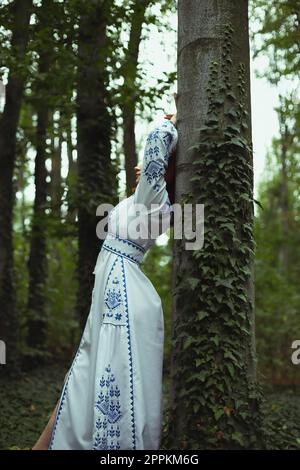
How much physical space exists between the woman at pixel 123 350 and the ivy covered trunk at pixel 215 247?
17cm

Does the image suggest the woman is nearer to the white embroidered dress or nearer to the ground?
the white embroidered dress

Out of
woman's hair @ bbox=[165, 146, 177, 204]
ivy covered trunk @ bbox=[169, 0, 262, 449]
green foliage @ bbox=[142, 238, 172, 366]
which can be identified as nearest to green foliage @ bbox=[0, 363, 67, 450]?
ivy covered trunk @ bbox=[169, 0, 262, 449]

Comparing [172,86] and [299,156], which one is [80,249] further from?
[299,156]

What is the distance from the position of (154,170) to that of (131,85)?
314 centimetres

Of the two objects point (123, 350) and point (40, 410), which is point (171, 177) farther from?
point (40, 410)

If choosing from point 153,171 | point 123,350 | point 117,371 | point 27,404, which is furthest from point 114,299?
point 27,404

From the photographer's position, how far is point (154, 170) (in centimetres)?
380

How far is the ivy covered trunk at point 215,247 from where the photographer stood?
359cm

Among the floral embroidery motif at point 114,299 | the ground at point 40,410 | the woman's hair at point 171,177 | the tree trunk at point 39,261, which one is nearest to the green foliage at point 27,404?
the ground at point 40,410

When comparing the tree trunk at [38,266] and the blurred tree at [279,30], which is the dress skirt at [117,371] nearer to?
the blurred tree at [279,30]

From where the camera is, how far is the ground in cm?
504

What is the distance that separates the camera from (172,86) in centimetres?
721

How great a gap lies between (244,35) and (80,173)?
4.31 m

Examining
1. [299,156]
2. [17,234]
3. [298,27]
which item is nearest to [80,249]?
[298,27]
